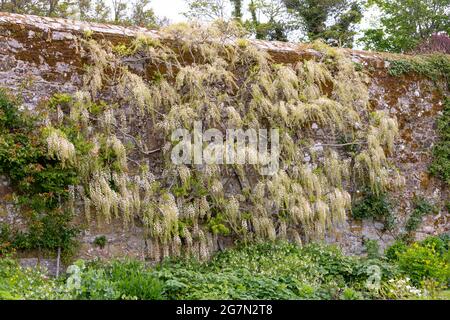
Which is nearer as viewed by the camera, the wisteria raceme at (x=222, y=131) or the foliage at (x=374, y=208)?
the wisteria raceme at (x=222, y=131)

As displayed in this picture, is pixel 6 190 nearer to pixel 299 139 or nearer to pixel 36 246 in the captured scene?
pixel 36 246

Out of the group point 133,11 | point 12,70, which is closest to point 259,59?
point 12,70

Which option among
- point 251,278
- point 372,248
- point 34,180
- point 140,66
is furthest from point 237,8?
point 251,278

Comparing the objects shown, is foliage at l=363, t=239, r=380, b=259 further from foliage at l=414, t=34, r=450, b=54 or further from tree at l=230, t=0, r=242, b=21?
tree at l=230, t=0, r=242, b=21

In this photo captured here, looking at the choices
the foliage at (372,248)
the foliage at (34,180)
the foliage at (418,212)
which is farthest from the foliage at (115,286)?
the foliage at (418,212)

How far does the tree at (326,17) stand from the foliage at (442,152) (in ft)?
20.5

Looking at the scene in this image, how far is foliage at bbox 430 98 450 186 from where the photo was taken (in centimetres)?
872

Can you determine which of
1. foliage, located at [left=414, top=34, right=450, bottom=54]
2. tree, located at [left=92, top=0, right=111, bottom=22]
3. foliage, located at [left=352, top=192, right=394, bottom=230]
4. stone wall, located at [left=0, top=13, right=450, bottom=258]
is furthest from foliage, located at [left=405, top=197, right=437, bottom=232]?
tree, located at [left=92, top=0, right=111, bottom=22]

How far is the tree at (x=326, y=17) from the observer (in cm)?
1493

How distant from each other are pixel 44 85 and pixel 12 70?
1.23 ft

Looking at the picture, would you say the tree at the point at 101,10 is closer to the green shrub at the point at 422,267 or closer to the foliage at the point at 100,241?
the foliage at the point at 100,241

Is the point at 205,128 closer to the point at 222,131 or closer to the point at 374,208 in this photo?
the point at 222,131

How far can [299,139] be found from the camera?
7.78m

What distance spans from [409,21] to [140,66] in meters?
11.5
